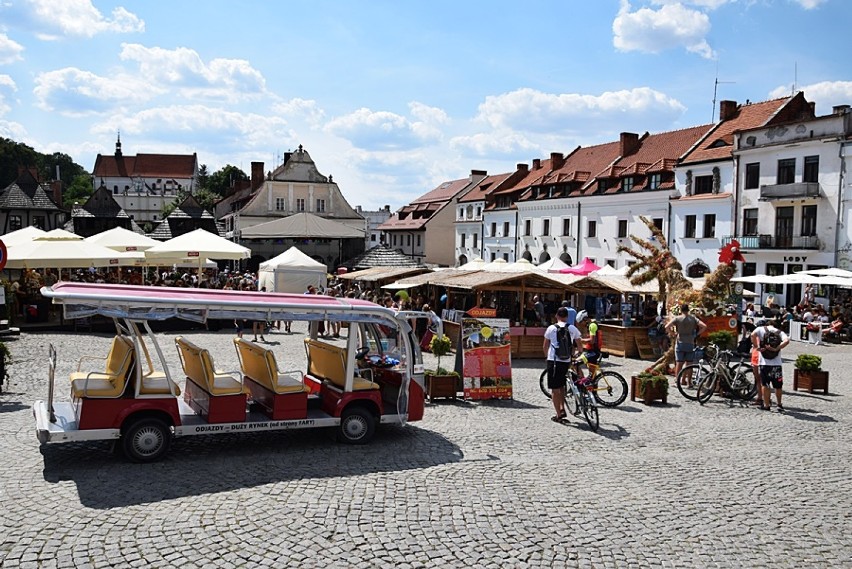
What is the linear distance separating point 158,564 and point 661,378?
10175 millimetres

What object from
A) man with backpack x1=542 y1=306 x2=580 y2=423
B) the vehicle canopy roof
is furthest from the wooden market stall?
the vehicle canopy roof

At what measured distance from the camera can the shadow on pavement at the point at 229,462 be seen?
7.96 meters

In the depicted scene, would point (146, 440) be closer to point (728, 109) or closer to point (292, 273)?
point (292, 273)

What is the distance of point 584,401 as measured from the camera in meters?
11.8

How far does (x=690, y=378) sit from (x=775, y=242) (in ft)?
87.7

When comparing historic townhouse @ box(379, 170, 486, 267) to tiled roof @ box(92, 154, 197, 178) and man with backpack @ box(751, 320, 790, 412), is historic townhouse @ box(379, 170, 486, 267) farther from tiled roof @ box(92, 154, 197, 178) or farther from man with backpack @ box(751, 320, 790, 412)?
tiled roof @ box(92, 154, 197, 178)

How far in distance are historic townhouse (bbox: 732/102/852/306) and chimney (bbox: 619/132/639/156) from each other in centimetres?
1309

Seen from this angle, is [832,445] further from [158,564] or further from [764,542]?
[158,564]

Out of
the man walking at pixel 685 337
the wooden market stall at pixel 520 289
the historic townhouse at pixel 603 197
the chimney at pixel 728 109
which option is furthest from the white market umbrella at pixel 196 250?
the chimney at pixel 728 109

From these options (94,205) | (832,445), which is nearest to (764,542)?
(832,445)

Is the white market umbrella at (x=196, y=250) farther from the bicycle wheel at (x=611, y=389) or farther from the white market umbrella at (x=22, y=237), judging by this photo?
the bicycle wheel at (x=611, y=389)

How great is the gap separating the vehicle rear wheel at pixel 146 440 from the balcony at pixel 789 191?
35.6 m

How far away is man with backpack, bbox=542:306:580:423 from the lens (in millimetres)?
11719

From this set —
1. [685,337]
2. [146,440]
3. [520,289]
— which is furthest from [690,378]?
[146,440]
